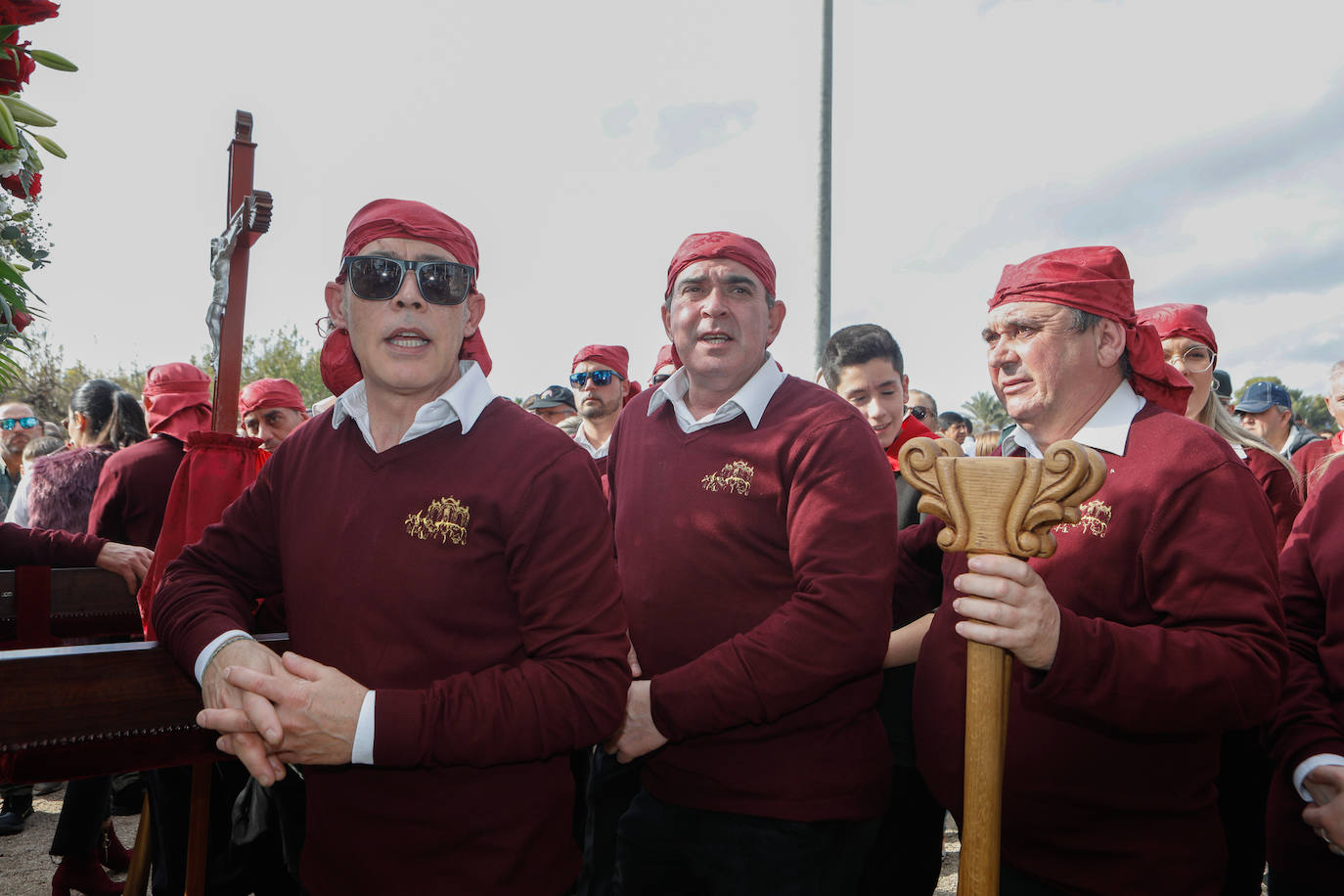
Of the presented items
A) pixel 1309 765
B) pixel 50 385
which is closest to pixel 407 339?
pixel 1309 765

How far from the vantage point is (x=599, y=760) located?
2961mm

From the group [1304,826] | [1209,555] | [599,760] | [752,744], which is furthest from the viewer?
[599,760]

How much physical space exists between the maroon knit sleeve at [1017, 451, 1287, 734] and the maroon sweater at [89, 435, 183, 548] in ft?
13.4

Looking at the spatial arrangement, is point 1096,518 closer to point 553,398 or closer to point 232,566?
point 232,566

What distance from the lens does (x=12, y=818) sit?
16.3 feet

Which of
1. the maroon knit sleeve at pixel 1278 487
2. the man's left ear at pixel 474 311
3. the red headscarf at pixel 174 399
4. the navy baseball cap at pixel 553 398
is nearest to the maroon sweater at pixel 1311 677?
the maroon knit sleeve at pixel 1278 487

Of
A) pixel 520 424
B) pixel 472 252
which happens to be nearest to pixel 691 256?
pixel 472 252

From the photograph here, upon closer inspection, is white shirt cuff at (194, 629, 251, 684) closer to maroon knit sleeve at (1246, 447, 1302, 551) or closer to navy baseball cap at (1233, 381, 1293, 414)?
maroon knit sleeve at (1246, 447, 1302, 551)

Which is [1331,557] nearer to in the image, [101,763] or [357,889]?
[357,889]

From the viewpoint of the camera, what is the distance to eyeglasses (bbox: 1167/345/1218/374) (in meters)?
3.69

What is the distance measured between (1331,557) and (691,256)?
6.16 ft

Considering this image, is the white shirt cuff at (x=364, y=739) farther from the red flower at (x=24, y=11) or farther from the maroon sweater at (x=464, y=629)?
→ the red flower at (x=24, y=11)

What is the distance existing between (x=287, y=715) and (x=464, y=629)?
0.37 meters

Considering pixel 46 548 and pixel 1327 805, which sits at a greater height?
pixel 46 548
